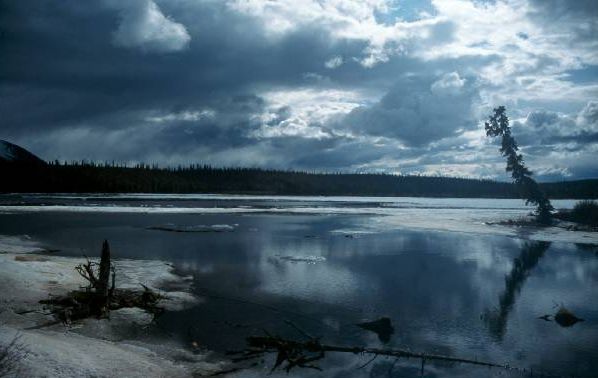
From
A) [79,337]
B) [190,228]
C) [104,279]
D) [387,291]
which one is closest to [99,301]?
[104,279]

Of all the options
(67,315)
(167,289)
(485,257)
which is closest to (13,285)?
(67,315)

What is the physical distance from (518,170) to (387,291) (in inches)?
1582

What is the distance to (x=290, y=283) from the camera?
2075cm

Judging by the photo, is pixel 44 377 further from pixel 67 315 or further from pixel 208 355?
pixel 67 315

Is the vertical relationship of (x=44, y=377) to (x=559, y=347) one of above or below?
above

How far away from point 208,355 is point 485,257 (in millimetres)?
21733

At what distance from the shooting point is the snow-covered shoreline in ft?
32.0

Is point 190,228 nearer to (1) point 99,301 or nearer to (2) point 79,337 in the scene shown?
(1) point 99,301

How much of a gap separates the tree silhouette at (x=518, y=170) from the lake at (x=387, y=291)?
552 inches

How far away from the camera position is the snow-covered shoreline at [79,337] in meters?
9.76

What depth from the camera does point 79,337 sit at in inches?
477

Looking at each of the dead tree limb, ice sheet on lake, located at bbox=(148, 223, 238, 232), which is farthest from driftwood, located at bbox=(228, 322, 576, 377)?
ice sheet on lake, located at bbox=(148, 223, 238, 232)

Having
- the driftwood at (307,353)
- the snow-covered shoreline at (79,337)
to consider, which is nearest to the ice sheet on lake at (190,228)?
the snow-covered shoreline at (79,337)

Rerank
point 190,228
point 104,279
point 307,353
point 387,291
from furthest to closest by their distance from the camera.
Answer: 1. point 190,228
2. point 387,291
3. point 104,279
4. point 307,353
